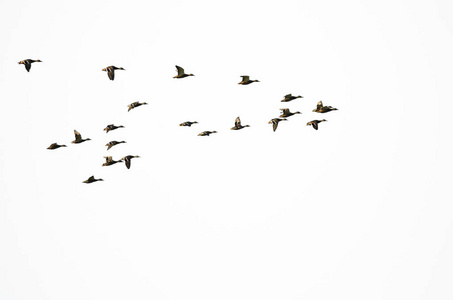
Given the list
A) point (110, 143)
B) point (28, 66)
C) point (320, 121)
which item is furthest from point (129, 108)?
point (320, 121)

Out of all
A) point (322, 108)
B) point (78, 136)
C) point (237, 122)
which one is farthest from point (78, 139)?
point (322, 108)

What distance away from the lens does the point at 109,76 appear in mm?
94188

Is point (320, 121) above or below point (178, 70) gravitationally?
below

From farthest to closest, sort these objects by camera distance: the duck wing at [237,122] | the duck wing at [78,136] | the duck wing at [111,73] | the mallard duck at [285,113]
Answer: the duck wing at [237,122], the mallard duck at [285,113], the duck wing at [78,136], the duck wing at [111,73]

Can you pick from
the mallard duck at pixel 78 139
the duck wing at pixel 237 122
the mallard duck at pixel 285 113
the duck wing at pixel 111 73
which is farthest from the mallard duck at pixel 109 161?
the mallard duck at pixel 285 113

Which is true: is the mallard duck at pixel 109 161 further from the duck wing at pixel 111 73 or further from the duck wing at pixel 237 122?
the duck wing at pixel 237 122

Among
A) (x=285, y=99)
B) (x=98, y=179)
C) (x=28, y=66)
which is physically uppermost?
(x=28, y=66)

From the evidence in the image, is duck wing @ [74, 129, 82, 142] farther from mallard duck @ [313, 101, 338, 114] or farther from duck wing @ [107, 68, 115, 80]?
mallard duck @ [313, 101, 338, 114]

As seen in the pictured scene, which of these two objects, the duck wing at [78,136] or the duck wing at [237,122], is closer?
the duck wing at [78,136]

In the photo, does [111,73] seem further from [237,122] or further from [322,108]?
[322,108]

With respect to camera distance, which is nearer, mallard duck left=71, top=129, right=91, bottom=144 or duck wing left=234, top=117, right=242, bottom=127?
mallard duck left=71, top=129, right=91, bottom=144

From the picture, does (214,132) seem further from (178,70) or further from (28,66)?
(28,66)

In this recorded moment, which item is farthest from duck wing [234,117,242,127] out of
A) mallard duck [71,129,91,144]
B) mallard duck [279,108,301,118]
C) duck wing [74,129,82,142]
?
duck wing [74,129,82,142]

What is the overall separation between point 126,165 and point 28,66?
47.5ft
